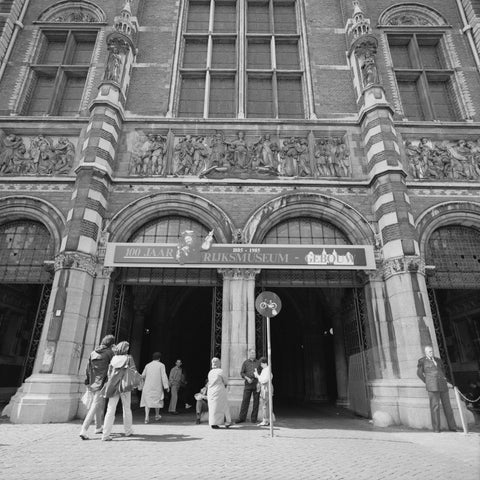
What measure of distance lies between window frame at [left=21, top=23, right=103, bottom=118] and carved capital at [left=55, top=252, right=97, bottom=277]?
6584 millimetres

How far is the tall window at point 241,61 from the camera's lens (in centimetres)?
1543

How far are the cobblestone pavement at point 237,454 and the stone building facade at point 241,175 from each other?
6.70 feet

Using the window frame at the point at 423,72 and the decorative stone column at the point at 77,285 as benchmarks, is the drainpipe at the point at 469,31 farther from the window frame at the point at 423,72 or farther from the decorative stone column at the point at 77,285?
the decorative stone column at the point at 77,285

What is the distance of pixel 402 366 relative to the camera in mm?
9766

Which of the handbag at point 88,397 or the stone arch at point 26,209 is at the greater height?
the stone arch at point 26,209

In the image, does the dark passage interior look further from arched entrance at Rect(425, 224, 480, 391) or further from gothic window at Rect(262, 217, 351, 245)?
arched entrance at Rect(425, 224, 480, 391)

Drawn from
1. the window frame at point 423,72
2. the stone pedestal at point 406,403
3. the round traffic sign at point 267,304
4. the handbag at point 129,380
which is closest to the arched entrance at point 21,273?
the handbag at point 129,380

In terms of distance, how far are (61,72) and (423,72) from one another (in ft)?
53.0

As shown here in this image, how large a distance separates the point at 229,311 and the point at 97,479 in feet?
22.4

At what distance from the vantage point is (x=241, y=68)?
15773 mm

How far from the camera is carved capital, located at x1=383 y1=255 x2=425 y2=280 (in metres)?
10.5

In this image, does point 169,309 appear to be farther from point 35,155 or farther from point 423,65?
point 423,65

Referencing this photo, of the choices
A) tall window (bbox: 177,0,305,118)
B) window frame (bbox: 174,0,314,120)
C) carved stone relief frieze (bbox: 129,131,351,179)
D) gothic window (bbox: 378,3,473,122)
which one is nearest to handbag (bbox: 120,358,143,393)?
carved stone relief frieze (bbox: 129,131,351,179)

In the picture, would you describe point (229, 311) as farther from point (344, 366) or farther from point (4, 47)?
point (4, 47)
